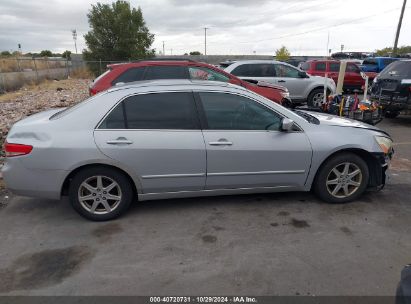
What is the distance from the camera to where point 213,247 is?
11.6 ft

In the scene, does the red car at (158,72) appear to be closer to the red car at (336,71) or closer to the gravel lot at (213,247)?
the gravel lot at (213,247)

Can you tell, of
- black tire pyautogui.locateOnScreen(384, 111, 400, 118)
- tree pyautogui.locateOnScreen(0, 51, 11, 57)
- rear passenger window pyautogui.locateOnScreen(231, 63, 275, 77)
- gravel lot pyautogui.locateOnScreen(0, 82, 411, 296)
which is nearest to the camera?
gravel lot pyautogui.locateOnScreen(0, 82, 411, 296)

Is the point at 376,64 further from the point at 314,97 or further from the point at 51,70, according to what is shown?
the point at 51,70

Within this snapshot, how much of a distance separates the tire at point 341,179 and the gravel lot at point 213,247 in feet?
0.56

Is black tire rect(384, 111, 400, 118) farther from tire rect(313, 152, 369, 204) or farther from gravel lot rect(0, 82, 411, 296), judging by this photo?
tire rect(313, 152, 369, 204)

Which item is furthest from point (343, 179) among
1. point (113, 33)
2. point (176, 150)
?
point (113, 33)

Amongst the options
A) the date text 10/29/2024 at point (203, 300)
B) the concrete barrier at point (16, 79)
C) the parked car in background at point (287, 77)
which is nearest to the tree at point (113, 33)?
the concrete barrier at point (16, 79)

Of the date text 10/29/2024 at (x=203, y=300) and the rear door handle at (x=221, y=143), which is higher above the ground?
the rear door handle at (x=221, y=143)

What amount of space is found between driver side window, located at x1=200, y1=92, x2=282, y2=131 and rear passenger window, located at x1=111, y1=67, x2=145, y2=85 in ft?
13.3

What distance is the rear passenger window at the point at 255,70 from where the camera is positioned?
11164 mm

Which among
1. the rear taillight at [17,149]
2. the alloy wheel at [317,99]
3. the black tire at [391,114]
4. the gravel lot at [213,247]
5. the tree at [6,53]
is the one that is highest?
the rear taillight at [17,149]

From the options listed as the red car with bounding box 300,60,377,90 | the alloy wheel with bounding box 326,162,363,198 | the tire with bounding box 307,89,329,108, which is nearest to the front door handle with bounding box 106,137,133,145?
the alloy wheel with bounding box 326,162,363,198

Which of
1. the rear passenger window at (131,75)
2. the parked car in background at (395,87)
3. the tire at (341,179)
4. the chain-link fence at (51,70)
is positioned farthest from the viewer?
the chain-link fence at (51,70)

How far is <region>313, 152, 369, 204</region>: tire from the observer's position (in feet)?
14.3
